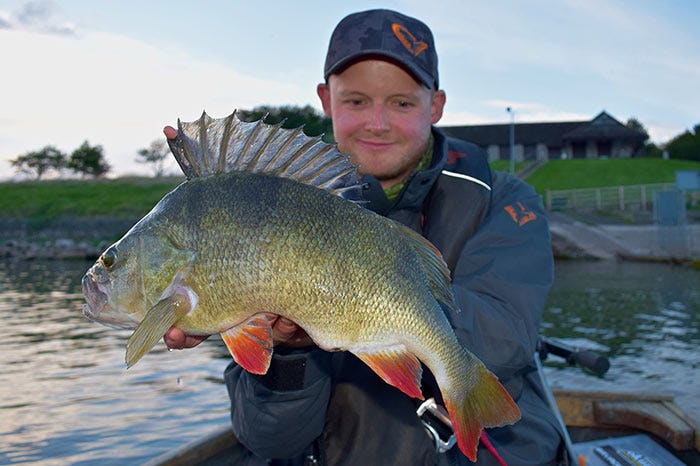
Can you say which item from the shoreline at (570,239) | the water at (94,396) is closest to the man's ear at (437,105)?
the water at (94,396)

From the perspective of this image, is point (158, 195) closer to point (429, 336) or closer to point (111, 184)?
point (111, 184)

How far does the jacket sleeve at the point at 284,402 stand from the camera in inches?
118

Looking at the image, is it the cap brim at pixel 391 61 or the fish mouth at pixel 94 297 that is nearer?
the fish mouth at pixel 94 297

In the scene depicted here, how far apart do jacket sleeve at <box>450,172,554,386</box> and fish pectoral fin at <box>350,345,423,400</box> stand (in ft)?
1.77

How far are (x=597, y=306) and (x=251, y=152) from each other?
17612 millimetres

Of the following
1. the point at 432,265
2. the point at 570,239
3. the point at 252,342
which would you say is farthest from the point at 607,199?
the point at 252,342

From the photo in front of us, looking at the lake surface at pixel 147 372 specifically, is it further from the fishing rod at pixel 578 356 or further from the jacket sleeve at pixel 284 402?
the jacket sleeve at pixel 284 402

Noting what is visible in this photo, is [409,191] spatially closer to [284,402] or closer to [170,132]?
[284,402]

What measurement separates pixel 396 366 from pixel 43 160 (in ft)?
282

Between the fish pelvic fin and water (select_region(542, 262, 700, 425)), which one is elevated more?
the fish pelvic fin

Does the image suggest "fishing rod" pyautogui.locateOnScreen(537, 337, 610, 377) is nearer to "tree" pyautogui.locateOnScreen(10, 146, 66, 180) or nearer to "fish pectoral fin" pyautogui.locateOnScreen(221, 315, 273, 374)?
"fish pectoral fin" pyautogui.locateOnScreen(221, 315, 273, 374)

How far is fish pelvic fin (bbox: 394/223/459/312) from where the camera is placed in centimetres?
256

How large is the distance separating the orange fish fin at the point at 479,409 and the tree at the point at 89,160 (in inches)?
2917

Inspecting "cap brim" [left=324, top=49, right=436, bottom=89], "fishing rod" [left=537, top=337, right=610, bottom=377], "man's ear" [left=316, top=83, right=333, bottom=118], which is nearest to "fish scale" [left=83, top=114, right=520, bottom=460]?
"cap brim" [left=324, top=49, right=436, bottom=89]
